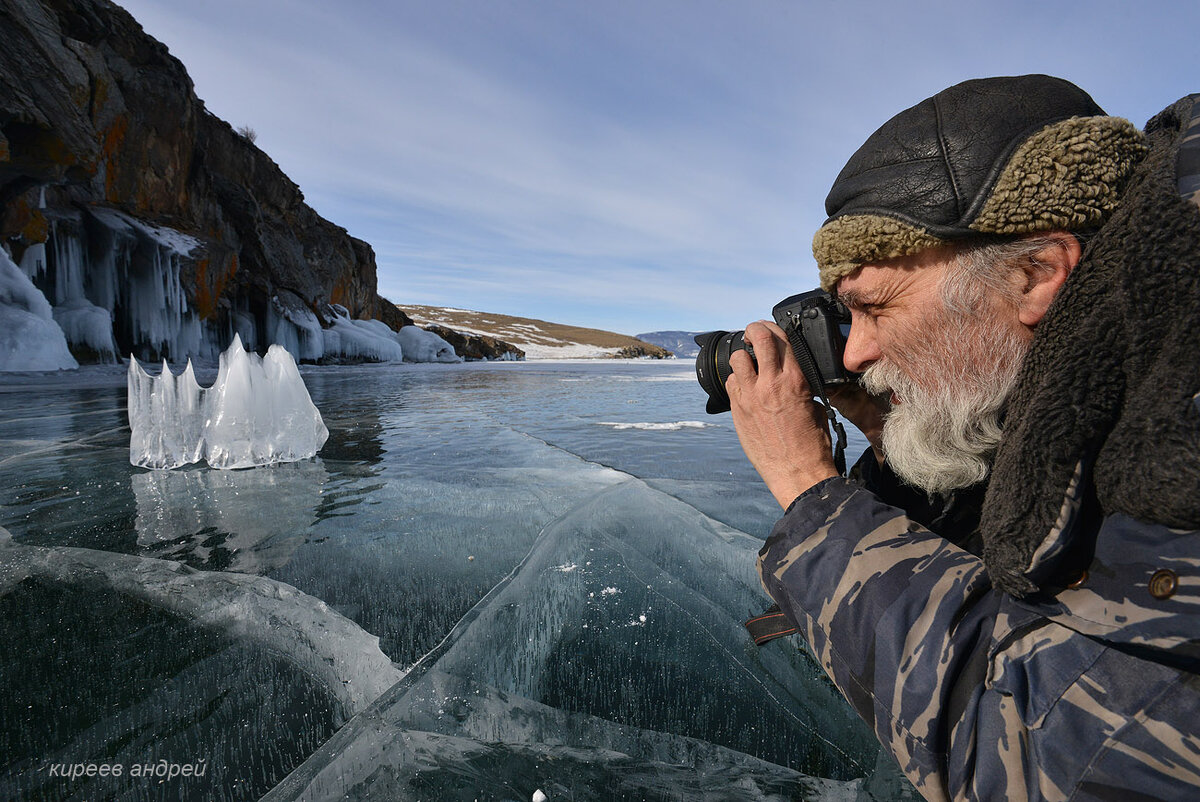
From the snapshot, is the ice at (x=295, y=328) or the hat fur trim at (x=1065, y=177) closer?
the hat fur trim at (x=1065, y=177)

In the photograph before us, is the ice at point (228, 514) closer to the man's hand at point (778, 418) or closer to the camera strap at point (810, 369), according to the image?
the man's hand at point (778, 418)

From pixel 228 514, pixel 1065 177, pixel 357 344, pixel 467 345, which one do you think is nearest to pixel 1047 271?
pixel 1065 177

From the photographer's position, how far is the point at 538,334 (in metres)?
84.1

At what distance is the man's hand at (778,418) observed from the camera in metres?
0.99

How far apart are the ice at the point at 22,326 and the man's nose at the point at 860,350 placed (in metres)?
13.8

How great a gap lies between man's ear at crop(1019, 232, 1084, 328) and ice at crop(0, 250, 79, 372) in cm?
1413

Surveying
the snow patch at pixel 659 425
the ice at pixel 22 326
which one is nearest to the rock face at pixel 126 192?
the ice at pixel 22 326

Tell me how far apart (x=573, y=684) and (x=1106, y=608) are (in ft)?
3.57

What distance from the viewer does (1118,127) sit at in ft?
2.47

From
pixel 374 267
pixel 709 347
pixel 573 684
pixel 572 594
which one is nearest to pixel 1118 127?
pixel 709 347

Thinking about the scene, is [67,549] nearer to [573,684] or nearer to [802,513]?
[573,684]

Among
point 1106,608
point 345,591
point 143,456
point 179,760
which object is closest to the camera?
point 1106,608

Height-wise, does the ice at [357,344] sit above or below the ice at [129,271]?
below

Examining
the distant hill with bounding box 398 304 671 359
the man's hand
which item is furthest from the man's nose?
the distant hill with bounding box 398 304 671 359
